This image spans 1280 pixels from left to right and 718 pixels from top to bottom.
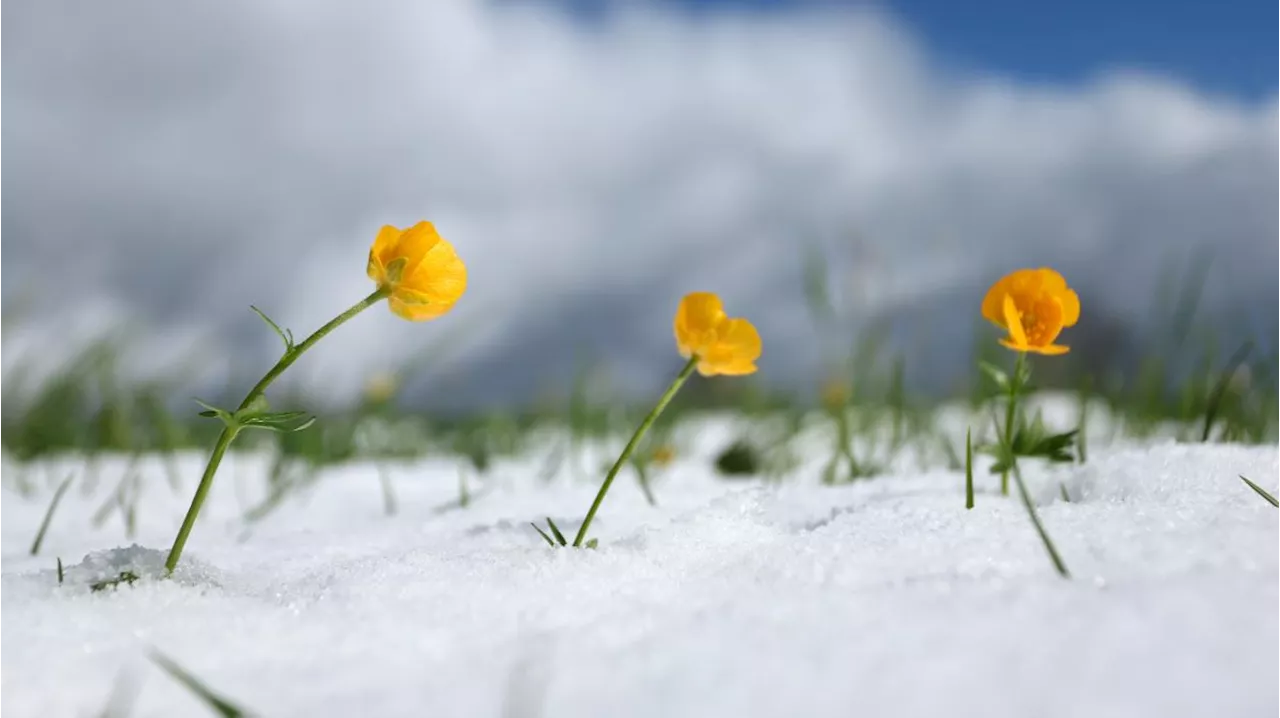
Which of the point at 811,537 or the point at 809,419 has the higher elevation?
the point at 811,537

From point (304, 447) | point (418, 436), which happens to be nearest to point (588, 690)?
point (304, 447)

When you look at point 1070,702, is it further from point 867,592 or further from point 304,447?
point 304,447

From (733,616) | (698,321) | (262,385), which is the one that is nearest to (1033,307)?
(698,321)

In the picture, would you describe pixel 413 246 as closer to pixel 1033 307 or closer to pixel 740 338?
pixel 740 338

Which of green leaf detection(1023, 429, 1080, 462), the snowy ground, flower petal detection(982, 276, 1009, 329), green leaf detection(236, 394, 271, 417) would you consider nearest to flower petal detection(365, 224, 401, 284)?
green leaf detection(236, 394, 271, 417)

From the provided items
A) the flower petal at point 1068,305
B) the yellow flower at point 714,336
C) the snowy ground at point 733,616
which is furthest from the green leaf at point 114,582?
the flower petal at point 1068,305

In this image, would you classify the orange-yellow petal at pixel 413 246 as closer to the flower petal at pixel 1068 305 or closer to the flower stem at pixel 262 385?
the flower stem at pixel 262 385
